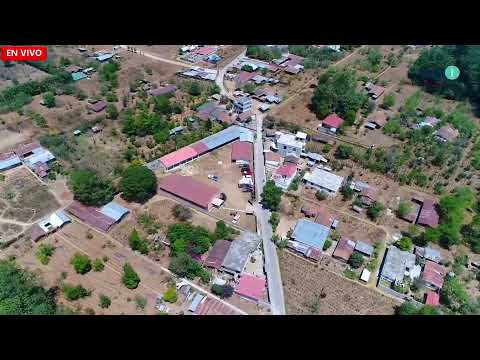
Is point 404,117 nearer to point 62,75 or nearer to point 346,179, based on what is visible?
point 346,179

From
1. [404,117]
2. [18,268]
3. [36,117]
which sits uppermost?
[404,117]

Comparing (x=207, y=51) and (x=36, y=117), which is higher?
(x=207, y=51)

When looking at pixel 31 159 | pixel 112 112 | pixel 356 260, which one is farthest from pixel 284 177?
pixel 31 159

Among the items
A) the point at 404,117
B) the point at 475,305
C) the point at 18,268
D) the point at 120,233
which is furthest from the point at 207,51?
the point at 475,305

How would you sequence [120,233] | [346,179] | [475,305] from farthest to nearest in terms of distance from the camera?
[346,179]
[120,233]
[475,305]

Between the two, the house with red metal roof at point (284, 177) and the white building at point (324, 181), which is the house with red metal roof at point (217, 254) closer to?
the house with red metal roof at point (284, 177)

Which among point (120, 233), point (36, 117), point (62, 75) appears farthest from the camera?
point (62, 75)

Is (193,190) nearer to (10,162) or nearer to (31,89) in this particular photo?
(10,162)
